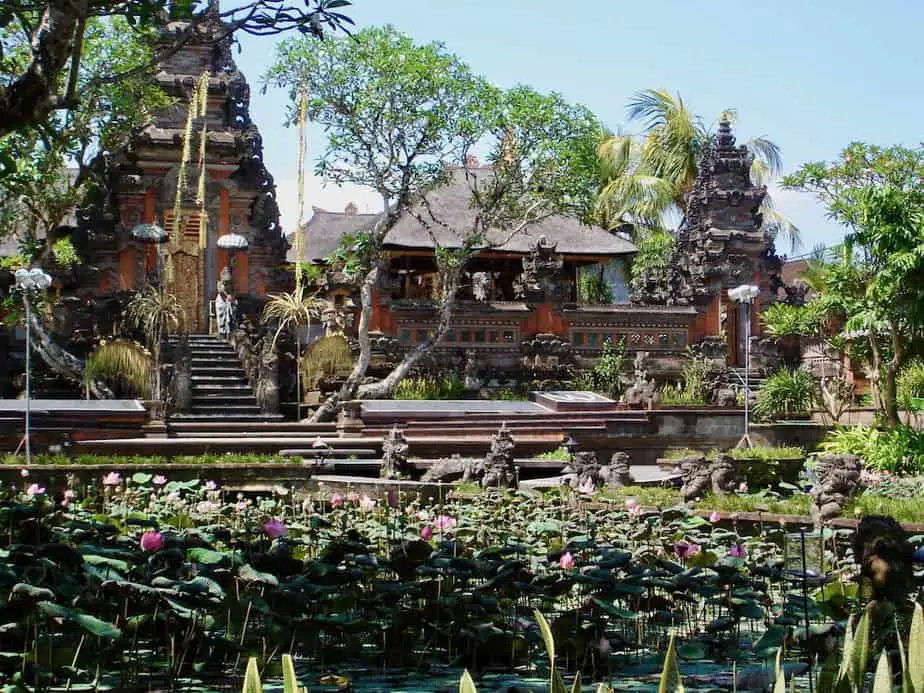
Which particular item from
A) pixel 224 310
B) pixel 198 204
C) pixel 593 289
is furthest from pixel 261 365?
pixel 593 289

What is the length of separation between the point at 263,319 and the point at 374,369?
2469 millimetres

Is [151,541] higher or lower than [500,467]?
higher

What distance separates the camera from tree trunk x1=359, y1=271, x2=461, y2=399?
2402 cm

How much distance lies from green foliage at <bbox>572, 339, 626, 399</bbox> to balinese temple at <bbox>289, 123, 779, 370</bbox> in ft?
2.21

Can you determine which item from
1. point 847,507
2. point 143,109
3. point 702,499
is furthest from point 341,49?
point 847,507

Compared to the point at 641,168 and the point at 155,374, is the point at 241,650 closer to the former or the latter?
the point at 155,374

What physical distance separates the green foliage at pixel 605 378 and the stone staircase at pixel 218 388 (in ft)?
23.9

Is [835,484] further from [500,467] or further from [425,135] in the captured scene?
[425,135]

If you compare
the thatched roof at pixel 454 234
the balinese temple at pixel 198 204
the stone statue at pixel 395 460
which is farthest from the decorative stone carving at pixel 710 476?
the thatched roof at pixel 454 234

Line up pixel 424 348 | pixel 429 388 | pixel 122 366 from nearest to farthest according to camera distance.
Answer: pixel 122 366
pixel 429 388
pixel 424 348

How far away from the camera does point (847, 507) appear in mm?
9906

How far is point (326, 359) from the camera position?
78.1ft

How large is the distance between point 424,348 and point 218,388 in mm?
4323

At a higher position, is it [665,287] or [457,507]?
[665,287]
